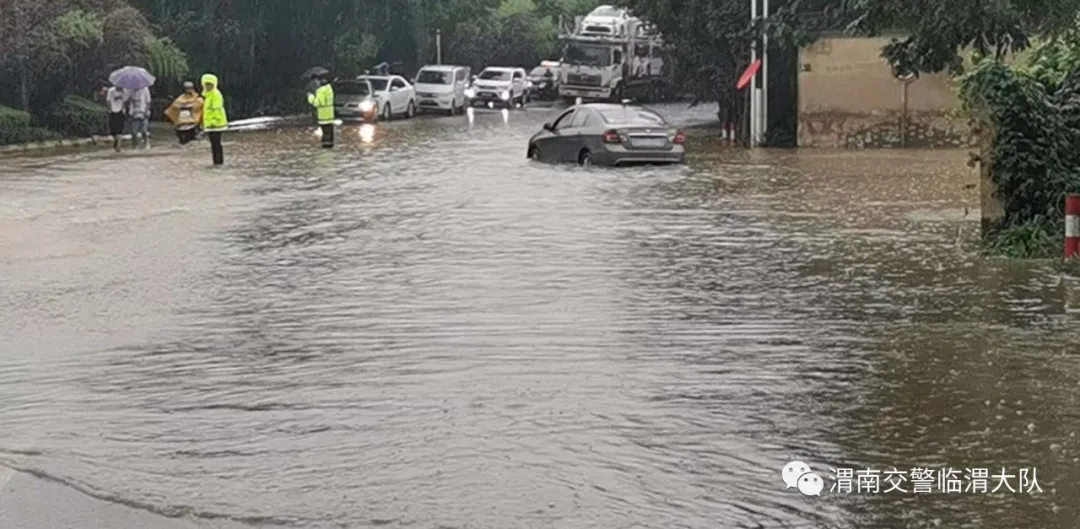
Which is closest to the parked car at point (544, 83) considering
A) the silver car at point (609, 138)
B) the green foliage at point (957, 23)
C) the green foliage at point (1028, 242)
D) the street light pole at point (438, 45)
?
the street light pole at point (438, 45)

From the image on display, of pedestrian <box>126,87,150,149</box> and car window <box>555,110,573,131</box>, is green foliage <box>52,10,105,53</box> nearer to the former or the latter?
pedestrian <box>126,87,150,149</box>

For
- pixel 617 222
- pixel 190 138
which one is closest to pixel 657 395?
pixel 617 222

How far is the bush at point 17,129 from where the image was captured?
1400 inches

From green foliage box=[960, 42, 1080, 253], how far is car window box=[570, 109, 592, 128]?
1223cm

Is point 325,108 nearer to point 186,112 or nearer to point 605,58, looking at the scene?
point 186,112

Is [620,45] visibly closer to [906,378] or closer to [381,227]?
[381,227]

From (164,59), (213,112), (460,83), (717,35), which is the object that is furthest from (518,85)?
(213,112)

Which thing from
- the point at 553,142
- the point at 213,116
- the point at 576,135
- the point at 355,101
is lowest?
the point at 553,142

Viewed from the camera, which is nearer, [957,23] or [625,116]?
[957,23]

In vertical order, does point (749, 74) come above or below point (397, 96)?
above

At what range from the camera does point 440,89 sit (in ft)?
170

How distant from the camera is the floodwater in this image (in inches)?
305

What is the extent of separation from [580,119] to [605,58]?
2797 centimetres

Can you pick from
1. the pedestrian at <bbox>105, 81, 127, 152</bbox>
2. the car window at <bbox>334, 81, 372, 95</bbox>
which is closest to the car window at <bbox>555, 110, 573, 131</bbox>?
the pedestrian at <bbox>105, 81, 127, 152</bbox>
